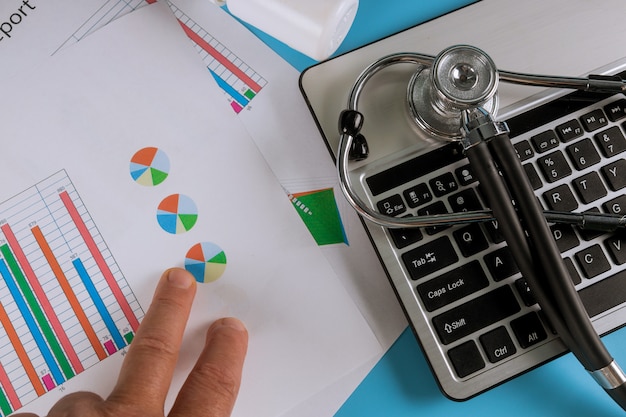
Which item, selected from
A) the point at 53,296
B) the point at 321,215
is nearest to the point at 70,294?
the point at 53,296

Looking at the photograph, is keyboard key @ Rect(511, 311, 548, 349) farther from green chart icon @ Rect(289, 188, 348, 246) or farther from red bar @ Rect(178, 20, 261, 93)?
red bar @ Rect(178, 20, 261, 93)

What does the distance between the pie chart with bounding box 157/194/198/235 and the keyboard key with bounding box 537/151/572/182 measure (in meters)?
0.32

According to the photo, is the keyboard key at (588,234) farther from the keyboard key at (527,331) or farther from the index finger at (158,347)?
the index finger at (158,347)

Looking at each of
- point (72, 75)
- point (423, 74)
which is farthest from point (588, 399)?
point (72, 75)

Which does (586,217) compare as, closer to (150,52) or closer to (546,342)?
(546,342)

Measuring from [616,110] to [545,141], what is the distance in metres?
0.08

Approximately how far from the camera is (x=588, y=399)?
494 millimetres

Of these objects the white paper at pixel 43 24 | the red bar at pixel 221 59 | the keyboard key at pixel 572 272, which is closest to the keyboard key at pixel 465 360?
the keyboard key at pixel 572 272

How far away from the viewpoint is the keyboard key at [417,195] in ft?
1.55

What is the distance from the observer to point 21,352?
0.48 meters

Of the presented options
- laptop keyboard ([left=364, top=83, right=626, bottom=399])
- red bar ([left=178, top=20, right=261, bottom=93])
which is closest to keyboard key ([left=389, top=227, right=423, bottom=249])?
laptop keyboard ([left=364, top=83, right=626, bottom=399])

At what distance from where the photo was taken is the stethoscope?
0.40 m

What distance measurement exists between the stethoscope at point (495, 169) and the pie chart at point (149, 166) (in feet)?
0.57

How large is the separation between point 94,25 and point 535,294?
0.48m
